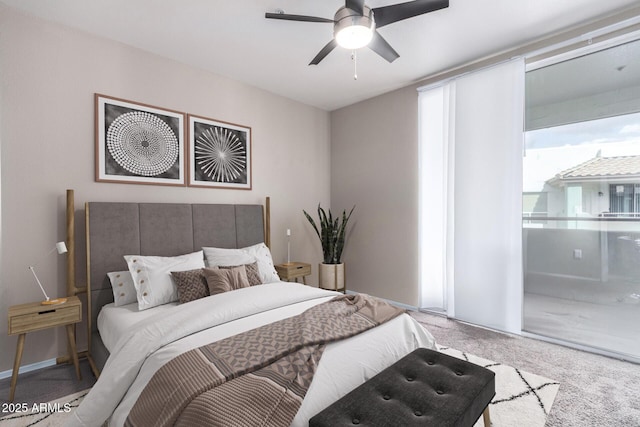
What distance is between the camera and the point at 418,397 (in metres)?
1.38

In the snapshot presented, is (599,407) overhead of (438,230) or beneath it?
beneath

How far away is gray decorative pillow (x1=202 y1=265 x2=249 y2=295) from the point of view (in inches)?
99.6

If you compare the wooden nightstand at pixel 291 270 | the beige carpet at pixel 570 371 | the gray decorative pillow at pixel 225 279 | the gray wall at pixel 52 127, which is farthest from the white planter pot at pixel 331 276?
the gray wall at pixel 52 127

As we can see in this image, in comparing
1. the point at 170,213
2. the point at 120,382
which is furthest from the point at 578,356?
the point at 170,213

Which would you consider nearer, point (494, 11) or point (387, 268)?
point (494, 11)

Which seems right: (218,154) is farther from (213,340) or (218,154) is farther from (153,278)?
(213,340)

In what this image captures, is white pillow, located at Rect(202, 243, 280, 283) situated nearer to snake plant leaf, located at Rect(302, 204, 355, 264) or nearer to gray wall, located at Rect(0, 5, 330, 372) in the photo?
gray wall, located at Rect(0, 5, 330, 372)

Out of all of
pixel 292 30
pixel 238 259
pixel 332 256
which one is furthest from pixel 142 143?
pixel 332 256

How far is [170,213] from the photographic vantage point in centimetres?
307

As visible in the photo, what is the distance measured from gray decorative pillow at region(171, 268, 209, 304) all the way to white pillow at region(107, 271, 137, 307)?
364 millimetres

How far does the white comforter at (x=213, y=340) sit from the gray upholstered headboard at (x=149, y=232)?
1051 mm

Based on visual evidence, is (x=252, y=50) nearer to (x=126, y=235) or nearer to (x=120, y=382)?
(x=126, y=235)

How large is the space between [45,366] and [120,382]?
5.14 feet

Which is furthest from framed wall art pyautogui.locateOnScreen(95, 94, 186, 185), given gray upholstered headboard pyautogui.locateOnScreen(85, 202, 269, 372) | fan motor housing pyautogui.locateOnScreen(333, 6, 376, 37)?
fan motor housing pyautogui.locateOnScreen(333, 6, 376, 37)
